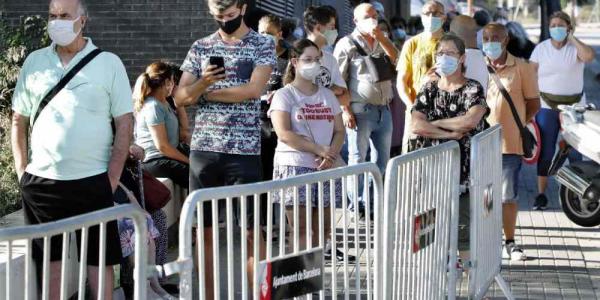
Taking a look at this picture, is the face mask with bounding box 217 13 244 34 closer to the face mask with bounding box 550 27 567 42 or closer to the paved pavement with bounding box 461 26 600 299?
the paved pavement with bounding box 461 26 600 299

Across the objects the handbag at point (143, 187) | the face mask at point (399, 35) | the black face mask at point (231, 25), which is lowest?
the face mask at point (399, 35)

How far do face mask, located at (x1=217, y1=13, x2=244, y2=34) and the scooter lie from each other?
427cm

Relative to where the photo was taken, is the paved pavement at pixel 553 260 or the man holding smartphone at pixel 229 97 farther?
the paved pavement at pixel 553 260

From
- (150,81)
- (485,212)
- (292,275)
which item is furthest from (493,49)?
(292,275)

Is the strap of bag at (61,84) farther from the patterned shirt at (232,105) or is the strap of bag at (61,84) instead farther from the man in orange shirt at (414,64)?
the man in orange shirt at (414,64)

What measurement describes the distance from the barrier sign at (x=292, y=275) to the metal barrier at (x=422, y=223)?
0.74m

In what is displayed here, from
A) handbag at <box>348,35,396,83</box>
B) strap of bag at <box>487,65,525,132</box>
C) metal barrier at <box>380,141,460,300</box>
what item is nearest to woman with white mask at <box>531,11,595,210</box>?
handbag at <box>348,35,396,83</box>

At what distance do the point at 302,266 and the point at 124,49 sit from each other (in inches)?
306

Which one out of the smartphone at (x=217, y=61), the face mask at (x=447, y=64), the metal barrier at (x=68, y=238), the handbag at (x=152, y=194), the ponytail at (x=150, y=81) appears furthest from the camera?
the ponytail at (x=150, y=81)

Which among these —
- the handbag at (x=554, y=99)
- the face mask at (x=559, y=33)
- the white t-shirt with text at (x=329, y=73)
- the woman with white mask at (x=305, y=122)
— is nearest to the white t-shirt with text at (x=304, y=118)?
the woman with white mask at (x=305, y=122)

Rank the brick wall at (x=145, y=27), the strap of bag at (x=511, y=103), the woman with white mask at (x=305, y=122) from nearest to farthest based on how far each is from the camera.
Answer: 1. the woman with white mask at (x=305, y=122)
2. the strap of bag at (x=511, y=103)
3. the brick wall at (x=145, y=27)

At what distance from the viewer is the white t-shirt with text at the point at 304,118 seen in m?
7.50

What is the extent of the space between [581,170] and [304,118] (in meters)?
3.60

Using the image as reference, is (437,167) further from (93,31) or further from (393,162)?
(93,31)
